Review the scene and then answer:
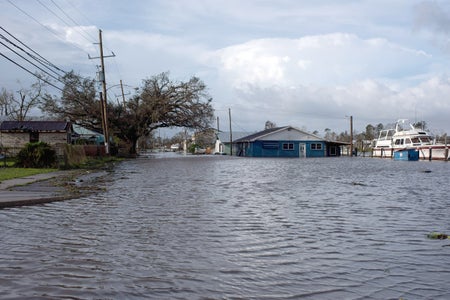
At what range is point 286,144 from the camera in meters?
66.4

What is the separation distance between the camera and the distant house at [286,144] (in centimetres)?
6588

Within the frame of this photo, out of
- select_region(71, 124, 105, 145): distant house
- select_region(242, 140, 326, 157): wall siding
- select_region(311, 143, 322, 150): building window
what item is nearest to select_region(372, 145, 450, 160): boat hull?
select_region(311, 143, 322, 150): building window

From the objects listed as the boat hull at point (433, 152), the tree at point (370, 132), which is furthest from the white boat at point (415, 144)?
the tree at point (370, 132)

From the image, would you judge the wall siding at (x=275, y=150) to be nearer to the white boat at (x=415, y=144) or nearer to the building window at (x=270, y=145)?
the building window at (x=270, y=145)

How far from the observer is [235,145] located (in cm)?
8112

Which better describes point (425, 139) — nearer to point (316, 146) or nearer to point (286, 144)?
point (316, 146)

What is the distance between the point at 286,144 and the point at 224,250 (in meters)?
60.2

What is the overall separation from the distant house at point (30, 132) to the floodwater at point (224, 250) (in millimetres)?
31915

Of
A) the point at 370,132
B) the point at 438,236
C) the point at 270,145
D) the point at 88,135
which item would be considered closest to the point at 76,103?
the point at 88,135

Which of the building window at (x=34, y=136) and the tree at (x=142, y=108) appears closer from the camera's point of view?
the building window at (x=34, y=136)

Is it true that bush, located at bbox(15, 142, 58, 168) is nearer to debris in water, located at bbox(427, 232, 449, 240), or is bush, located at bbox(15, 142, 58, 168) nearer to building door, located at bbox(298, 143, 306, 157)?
debris in water, located at bbox(427, 232, 449, 240)

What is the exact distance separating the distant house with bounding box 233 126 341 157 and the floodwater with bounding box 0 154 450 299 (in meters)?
53.1

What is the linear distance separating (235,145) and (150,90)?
26.2 meters

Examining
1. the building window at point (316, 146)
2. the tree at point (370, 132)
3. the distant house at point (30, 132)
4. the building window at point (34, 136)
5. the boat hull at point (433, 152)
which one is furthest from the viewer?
the tree at point (370, 132)
